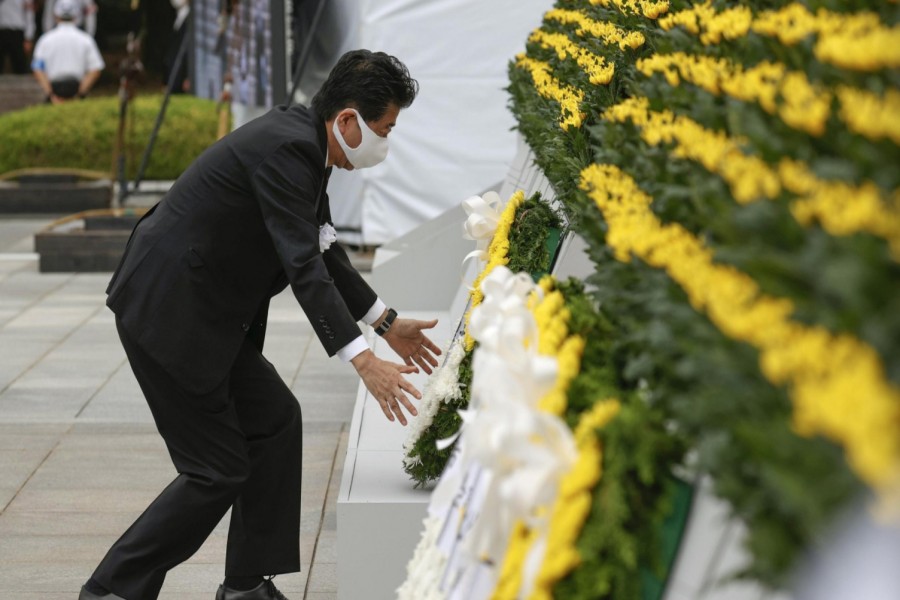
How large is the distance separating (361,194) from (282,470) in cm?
763

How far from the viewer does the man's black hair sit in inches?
159

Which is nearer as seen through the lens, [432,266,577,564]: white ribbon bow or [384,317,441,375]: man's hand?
[432,266,577,564]: white ribbon bow

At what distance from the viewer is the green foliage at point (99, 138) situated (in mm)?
16438

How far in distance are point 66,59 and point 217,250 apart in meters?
15.3

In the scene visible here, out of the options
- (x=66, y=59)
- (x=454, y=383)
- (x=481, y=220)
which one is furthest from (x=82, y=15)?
(x=454, y=383)

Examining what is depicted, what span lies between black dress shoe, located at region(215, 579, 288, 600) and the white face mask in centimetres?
136

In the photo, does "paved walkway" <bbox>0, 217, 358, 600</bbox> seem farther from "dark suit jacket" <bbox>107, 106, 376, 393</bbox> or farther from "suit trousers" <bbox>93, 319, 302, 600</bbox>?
"dark suit jacket" <bbox>107, 106, 376, 393</bbox>

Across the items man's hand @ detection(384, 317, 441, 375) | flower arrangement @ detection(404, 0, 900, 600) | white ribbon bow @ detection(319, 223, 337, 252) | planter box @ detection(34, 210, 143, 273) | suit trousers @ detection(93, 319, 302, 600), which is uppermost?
flower arrangement @ detection(404, 0, 900, 600)

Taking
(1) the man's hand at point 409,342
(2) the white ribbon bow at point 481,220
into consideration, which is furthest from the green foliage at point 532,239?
(1) the man's hand at point 409,342

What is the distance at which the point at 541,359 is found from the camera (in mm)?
2348

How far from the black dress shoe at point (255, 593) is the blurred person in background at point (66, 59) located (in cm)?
1494

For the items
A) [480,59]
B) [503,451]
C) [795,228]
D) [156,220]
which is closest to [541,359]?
[503,451]

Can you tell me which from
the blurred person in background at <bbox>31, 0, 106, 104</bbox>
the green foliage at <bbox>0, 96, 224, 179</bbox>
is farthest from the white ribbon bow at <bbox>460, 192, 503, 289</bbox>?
the blurred person in background at <bbox>31, 0, 106, 104</bbox>

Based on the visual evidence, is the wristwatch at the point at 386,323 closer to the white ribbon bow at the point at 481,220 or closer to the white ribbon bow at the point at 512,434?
the white ribbon bow at the point at 481,220
